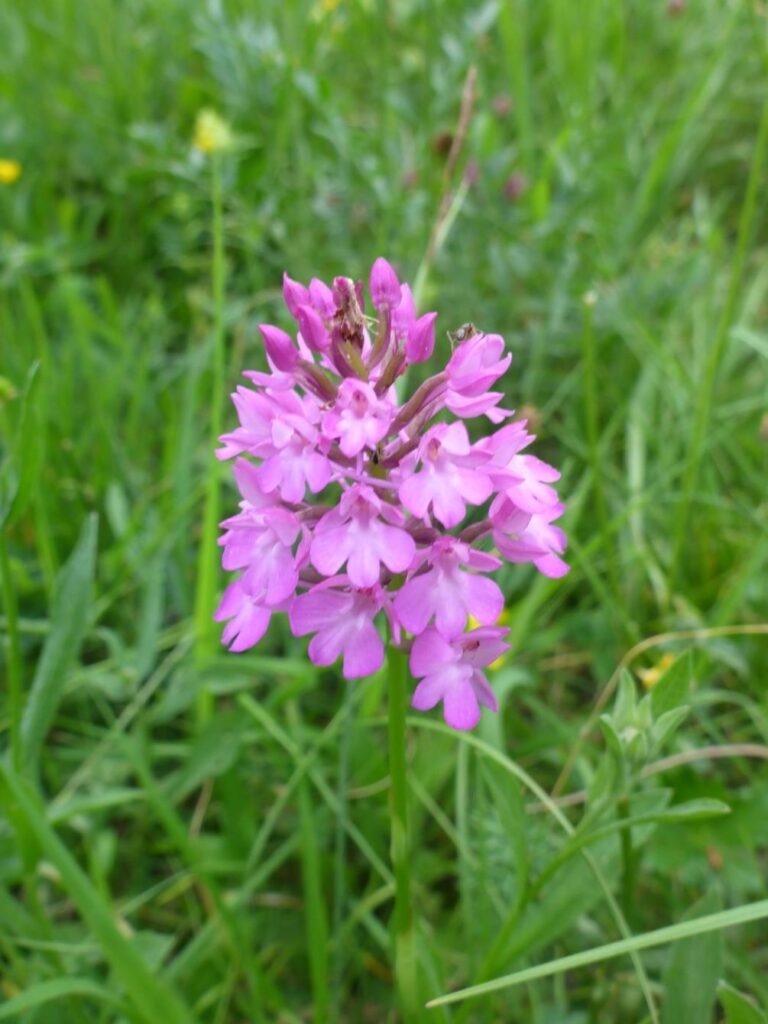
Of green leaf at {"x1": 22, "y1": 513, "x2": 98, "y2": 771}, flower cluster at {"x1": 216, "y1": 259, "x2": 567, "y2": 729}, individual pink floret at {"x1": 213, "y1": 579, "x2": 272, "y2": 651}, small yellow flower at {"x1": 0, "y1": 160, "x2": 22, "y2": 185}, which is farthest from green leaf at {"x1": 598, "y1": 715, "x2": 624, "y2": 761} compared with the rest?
small yellow flower at {"x1": 0, "y1": 160, "x2": 22, "y2": 185}

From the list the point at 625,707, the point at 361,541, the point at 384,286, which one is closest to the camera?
the point at 361,541

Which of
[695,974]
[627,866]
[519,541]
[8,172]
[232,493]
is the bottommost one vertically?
[695,974]

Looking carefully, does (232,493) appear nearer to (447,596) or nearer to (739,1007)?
(447,596)

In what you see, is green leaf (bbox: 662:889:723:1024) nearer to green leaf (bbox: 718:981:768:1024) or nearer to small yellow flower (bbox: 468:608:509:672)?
green leaf (bbox: 718:981:768:1024)

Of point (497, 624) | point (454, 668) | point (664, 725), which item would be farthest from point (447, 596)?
point (497, 624)

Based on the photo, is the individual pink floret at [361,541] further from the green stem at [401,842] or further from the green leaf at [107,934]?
the green leaf at [107,934]

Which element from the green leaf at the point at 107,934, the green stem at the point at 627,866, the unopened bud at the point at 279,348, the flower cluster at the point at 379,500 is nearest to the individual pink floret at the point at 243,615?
the flower cluster at the point at 379,500
